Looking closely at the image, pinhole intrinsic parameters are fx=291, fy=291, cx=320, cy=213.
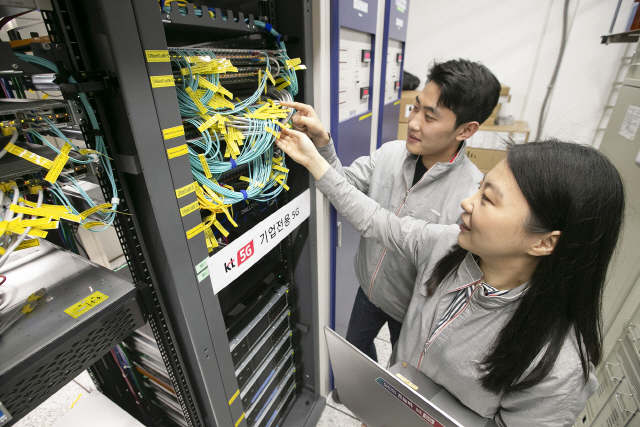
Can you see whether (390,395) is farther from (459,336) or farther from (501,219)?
(501,219)

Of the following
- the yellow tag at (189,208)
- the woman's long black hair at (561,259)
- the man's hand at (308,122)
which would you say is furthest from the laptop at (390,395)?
the man's hand at (308,122)

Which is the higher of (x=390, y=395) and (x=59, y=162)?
(x=59, y=162)

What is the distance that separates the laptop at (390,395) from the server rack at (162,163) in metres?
0.37

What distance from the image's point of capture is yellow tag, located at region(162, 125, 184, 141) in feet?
1.99

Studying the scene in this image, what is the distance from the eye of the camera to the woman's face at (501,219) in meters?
0.67

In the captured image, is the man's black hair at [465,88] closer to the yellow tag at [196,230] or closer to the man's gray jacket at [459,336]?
the man's gray jacket at [459,336]

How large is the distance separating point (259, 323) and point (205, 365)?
356 mm

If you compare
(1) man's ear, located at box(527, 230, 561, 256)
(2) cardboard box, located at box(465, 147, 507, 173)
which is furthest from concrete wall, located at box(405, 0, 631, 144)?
(1) man's ear, located at box(527, 230, 561, 256)

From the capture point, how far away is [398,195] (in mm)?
1212

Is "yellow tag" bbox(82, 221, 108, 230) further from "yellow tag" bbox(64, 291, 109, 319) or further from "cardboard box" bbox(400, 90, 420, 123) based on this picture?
"cardboard box" bbox(400, 90, 420, 123)

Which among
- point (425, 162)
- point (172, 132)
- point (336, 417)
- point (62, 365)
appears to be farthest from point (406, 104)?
point (62, 365)

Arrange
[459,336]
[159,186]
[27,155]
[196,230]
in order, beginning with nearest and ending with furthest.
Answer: [27,155] → [159,186] → [196,230] → [459,336]

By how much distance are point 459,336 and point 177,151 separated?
0.88 m

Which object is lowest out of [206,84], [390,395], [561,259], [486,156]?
[486,156]
